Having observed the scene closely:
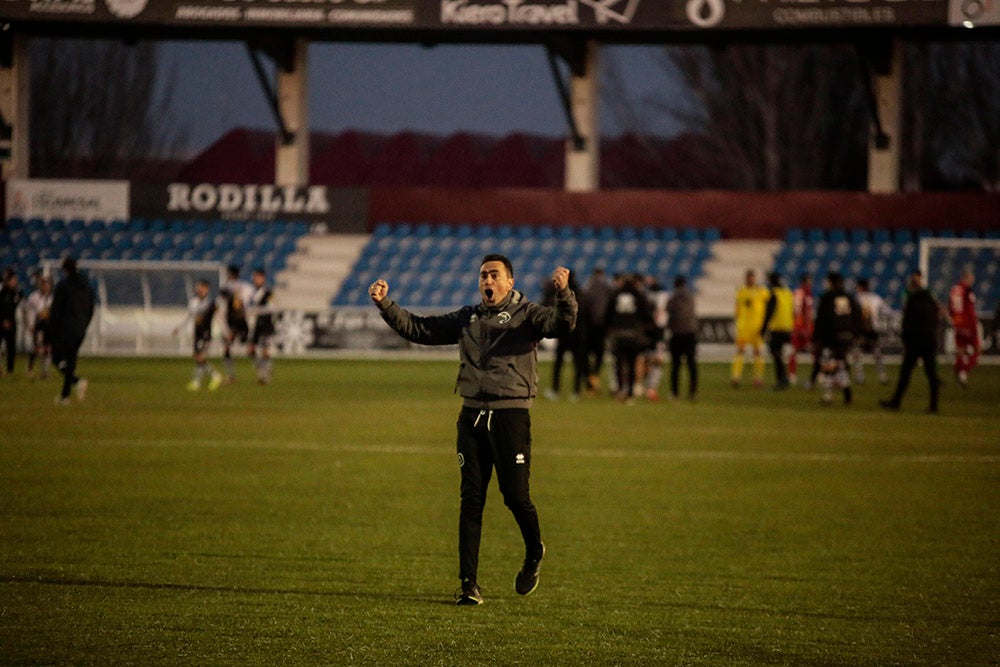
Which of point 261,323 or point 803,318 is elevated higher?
point 803,318

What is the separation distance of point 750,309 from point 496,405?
1998 centimetres

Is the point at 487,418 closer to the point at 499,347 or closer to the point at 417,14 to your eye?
the point at 499,347

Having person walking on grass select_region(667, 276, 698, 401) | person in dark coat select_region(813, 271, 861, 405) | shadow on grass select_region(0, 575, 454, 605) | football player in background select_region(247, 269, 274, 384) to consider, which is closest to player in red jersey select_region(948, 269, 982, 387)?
person in dark coat select_region(813, 271, 861, 405)

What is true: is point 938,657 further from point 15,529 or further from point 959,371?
point 959,371

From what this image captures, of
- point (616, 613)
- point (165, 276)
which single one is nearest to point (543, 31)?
point (165, 276)

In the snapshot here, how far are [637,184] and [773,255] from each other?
88.2ft

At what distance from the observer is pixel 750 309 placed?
90.7ft

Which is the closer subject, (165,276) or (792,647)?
(792,647)

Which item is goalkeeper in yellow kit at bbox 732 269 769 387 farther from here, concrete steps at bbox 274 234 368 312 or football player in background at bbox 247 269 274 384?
concrete steps at bbox 274 234 368 312

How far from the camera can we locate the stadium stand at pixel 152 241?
1583 inches

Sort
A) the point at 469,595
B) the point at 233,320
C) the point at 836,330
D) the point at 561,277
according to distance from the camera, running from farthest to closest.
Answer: the point at 233,320
the point at 836,330
the point at 469,595
the point at 561,277

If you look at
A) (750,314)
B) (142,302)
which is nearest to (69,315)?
(750,314)

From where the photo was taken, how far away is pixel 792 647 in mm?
7246

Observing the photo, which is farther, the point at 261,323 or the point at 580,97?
the point at 580,97
